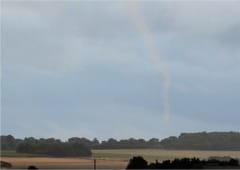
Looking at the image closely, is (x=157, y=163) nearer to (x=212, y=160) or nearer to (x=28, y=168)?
(x=212, y=160)

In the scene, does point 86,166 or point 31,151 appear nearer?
point 86,166

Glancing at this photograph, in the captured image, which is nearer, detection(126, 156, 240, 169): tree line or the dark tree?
detection(126, 156, 240, 169): tree line

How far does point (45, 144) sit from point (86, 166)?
36.4 feet

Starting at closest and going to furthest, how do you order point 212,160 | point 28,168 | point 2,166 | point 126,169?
point 2,166 → point 28,168 → point 126,169 → point 212,160

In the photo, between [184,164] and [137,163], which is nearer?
[137,163]

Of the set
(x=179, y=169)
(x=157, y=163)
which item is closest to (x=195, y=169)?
(x=179, y=169)

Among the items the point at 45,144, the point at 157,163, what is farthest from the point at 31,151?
the point at 157,163

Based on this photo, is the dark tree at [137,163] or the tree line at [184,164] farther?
the dark tree at [137,163]

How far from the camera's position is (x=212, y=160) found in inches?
2940

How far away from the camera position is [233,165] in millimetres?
72188

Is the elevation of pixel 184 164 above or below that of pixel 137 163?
below

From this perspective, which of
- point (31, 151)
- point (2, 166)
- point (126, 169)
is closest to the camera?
point (2, 166)

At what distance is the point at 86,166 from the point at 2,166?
1078 centimetres

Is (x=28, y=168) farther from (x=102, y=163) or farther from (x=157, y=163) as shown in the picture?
(x=157, y=163)
